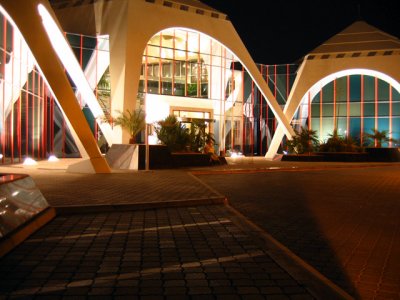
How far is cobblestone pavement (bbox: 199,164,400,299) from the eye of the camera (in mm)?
4410

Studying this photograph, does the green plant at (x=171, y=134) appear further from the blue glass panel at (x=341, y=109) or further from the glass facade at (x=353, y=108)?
the blue glass panel at (x=341, y=109)

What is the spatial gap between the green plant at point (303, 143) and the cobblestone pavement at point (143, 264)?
25209mm

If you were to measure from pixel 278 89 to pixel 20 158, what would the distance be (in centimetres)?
2744

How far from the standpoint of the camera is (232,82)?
37.9 metres

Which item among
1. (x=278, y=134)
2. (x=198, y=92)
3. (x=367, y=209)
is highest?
(x=198, y=92)

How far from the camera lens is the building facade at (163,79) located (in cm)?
2008

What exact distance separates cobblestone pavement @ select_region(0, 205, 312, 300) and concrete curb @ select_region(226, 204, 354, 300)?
0.08 meters

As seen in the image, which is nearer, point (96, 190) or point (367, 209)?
point (367, 209)

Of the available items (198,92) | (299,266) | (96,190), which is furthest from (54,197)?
(198,92)

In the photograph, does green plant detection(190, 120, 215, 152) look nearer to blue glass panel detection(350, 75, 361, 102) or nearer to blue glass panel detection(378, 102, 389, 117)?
blue glass panel detection(350, 75, 361, 102)

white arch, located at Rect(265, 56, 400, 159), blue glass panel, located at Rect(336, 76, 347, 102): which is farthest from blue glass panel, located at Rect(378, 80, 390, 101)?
blue glass panel, located at Rect(336, 76, 347, 102)

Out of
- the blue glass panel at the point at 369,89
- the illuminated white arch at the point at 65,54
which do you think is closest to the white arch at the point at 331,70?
the blue glass panel at the point at 369,89

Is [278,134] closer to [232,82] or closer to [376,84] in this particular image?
[232,82]

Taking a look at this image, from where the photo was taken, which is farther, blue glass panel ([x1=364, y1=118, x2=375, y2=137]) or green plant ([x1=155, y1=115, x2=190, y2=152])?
blue glass panel ([x1=364, y1=118, x2=375, y2=137])
